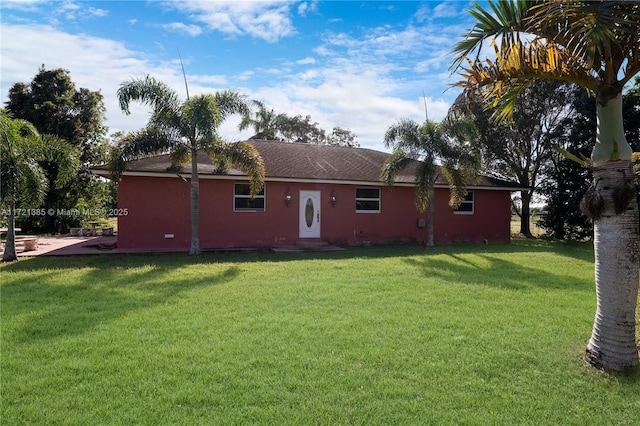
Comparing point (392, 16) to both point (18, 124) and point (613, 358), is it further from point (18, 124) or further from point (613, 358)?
point (18, 124)

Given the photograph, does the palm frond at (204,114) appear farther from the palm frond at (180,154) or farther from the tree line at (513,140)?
the tree line at (513,140)

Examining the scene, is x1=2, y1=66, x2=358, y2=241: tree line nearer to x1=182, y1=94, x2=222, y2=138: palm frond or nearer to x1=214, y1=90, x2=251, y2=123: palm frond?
x1=214, y1=90, x2=251, y2=123: palm frond

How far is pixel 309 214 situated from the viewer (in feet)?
48.6

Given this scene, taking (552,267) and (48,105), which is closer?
(552,267)

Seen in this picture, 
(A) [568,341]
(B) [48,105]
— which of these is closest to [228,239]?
(A) [568,341]

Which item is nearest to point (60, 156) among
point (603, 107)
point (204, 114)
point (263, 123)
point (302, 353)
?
point (204, 114)

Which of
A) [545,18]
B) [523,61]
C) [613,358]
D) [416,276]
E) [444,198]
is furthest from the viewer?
[444,198]

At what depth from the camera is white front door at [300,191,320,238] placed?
48.2 ft

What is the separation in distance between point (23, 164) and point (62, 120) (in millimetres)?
13779

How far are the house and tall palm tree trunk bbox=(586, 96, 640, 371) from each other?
10946 millimetres

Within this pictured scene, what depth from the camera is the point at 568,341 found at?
180 inches

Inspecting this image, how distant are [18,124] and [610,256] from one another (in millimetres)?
12891

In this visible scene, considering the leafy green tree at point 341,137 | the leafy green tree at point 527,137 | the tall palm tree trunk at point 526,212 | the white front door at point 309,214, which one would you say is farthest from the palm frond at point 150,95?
the leafy green tree at point 341,137

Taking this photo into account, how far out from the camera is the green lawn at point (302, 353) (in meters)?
3.05
